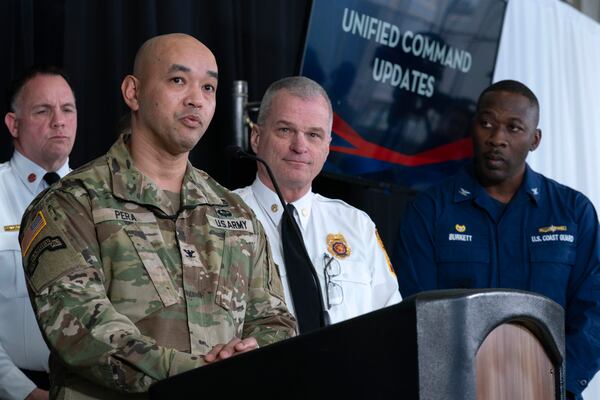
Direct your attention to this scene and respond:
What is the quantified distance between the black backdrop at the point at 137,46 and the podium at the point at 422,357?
2196 millimetres

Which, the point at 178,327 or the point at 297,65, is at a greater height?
the point at 297,65

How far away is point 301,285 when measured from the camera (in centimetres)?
278

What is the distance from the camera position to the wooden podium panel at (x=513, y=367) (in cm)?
133

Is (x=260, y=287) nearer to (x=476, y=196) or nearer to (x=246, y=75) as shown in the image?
(x=476, y=196)

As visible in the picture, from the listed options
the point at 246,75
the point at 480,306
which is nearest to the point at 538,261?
the point at 246,75

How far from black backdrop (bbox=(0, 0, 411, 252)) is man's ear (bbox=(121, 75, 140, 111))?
→ 1.29 meters

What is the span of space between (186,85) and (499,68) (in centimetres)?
357

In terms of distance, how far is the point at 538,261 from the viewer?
11.5 ft

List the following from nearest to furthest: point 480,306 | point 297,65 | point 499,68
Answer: point 480,306
point 297,65
point 499,68

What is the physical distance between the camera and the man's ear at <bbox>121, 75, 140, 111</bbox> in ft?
7.30

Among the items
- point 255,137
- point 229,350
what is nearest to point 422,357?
point 229,350

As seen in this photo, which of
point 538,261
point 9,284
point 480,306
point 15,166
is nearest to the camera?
point 480,306

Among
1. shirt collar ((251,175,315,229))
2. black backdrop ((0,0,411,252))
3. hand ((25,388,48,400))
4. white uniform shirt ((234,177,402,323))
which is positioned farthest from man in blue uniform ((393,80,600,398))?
hand ((25,388,48,400))

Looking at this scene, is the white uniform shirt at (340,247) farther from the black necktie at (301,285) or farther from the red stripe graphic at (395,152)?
the red stripe graphic at (395,152)
